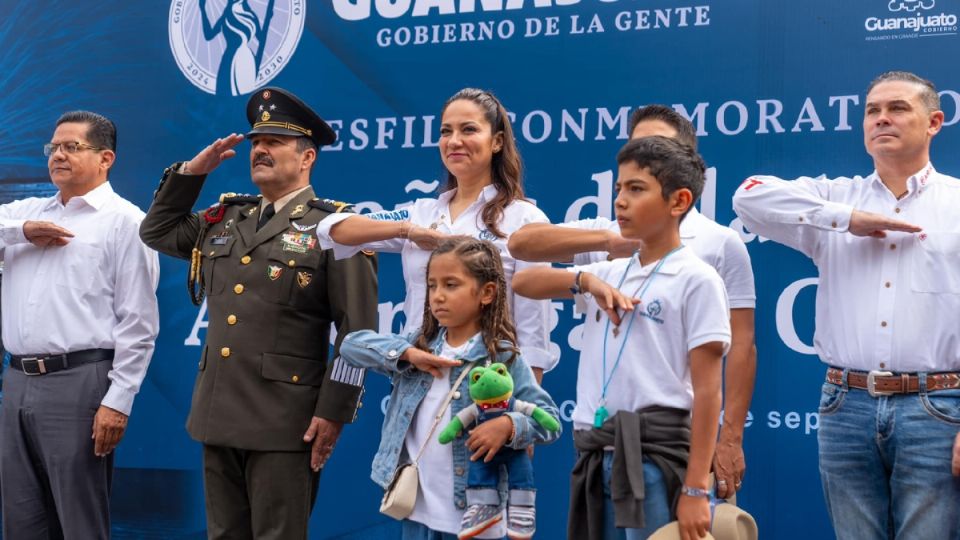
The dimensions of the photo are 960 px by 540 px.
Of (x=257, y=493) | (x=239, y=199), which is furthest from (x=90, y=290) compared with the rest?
(x=257, y=493)

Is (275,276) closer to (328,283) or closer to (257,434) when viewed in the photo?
(328,283)

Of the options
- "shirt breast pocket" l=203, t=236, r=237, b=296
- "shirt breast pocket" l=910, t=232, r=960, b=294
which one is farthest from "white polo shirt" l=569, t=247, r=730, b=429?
"shirt breast pocket" l=203, t=236, r=237, b=296

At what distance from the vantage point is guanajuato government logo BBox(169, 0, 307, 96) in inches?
187

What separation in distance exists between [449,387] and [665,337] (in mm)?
590

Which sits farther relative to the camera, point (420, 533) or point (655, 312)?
point (420, 533)

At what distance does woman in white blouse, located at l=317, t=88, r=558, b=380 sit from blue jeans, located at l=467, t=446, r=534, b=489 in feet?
1.61

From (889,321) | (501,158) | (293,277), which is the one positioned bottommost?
(889,321)

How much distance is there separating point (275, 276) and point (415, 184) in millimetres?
1064

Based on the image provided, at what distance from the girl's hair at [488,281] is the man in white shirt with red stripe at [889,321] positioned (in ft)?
2.56

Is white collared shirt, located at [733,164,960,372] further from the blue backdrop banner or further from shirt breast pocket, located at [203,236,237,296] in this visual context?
shirt breast pocket, located at [203,236,237,296]

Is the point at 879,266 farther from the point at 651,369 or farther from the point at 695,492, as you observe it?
the point at 695,492

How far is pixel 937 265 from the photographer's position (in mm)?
3010

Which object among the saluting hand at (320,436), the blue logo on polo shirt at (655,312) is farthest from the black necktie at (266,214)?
the blue logo on polo shirt at (655,312)

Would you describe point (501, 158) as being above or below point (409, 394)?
above
